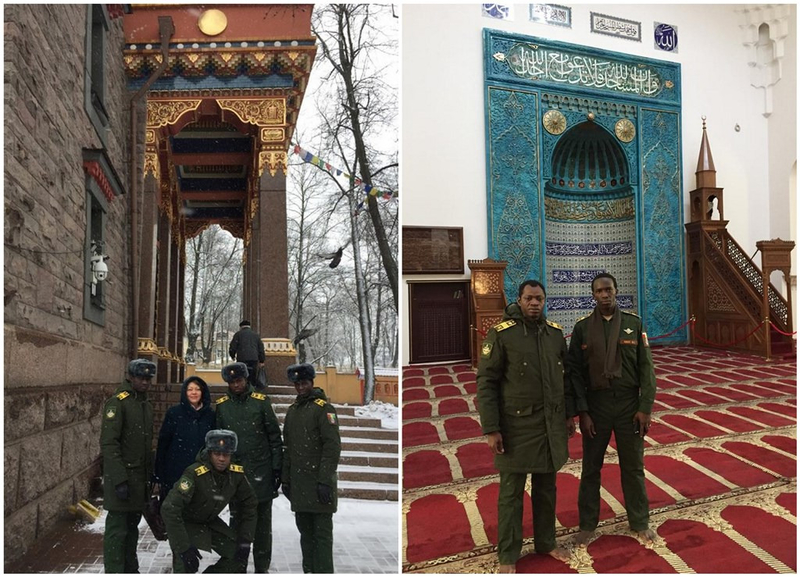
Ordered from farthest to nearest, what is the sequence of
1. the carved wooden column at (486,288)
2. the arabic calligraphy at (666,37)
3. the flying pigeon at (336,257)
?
the arabic calligraphy at (666,37), the carved wooden column at (486,288), the flying pigeon at (336,257)

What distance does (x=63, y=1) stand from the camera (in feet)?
9.35

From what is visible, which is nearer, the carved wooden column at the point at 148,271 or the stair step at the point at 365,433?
the stair step at the point at 365,433

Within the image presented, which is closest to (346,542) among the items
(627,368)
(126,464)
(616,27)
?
(126,464)

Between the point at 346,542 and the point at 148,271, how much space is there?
2223 mm

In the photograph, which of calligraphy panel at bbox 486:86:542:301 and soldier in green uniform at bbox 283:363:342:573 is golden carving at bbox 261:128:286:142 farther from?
calligraphy panel at bbox 486:86:542:301

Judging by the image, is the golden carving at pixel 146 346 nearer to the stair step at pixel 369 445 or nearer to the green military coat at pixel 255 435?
the green military coat at pixel 255 435

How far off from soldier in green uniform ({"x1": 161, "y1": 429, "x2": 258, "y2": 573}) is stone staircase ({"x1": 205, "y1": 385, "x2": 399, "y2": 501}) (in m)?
0.95

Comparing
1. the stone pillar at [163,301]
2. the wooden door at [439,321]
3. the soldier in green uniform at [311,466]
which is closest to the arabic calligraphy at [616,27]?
the wooden door at [439,321]

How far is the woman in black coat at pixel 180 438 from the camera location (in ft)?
8.90

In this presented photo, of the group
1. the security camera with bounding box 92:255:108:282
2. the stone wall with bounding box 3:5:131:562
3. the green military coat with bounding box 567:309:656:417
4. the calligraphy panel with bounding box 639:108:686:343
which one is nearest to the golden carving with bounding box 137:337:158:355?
the stone wall with bounding box 3:5:131:562

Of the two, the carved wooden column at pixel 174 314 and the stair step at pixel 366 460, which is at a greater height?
the carved wooden column at pixel 174 314

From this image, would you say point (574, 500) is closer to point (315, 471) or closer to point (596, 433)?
point (596, 433)

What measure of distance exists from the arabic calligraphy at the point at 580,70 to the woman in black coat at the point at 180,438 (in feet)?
24.7

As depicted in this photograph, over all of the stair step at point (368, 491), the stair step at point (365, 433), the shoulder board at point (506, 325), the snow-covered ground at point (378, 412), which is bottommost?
the stair step at point (368, 491)
